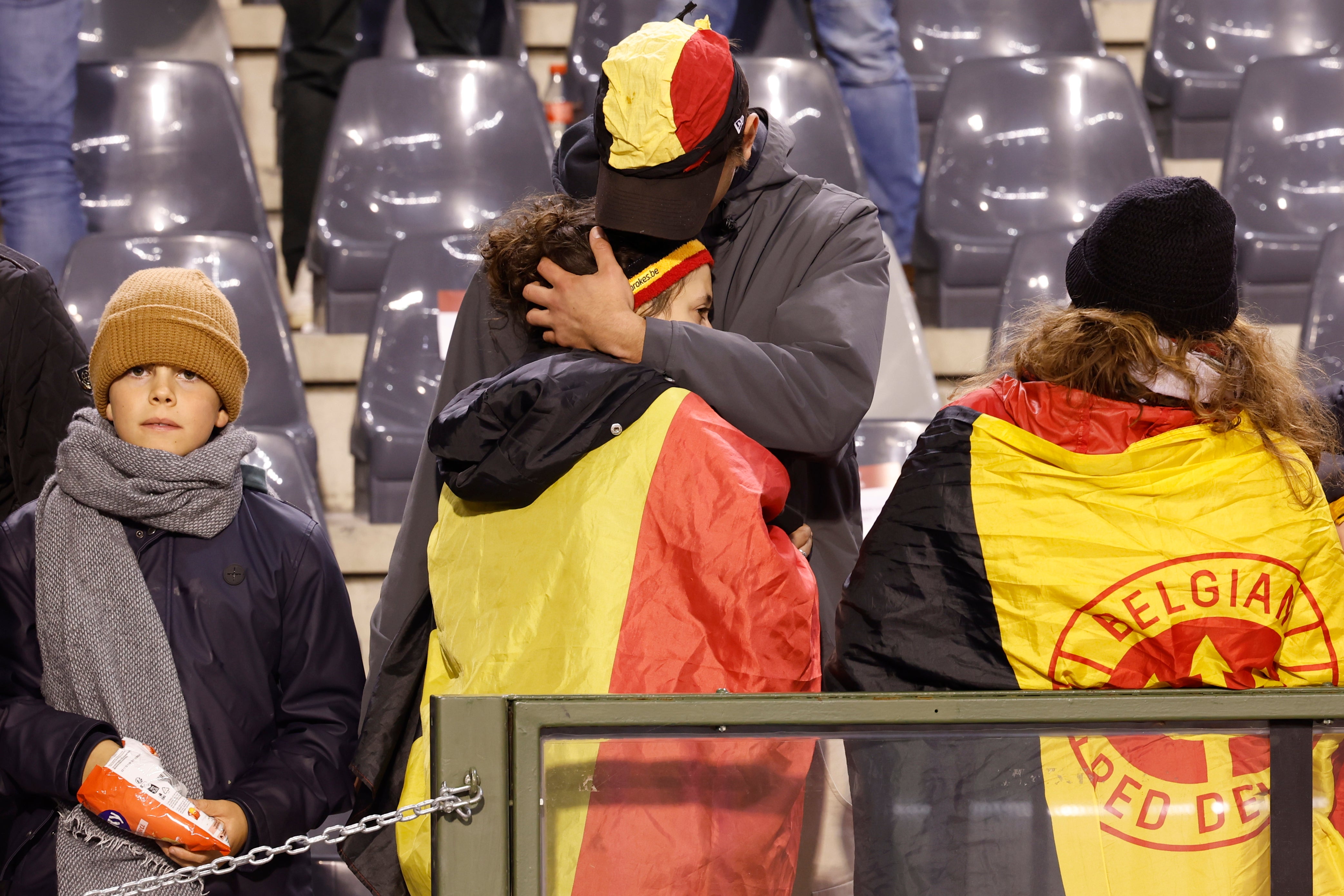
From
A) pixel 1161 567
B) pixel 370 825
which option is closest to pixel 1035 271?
pixel 1161 567

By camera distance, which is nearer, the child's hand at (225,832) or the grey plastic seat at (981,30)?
the child's hand at (225,832)

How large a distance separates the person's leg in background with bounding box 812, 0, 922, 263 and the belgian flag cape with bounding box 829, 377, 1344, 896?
2.49 meters

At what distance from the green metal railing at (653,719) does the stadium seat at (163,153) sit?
266cm

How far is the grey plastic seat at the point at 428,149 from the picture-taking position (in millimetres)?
3477

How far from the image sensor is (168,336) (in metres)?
1.66

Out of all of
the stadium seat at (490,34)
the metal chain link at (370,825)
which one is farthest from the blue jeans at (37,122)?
the metal chain link at (370,825)

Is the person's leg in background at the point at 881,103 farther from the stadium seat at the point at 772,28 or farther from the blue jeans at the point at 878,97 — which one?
the stadium seat at the point at 772,28

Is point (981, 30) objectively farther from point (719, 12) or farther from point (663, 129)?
point (663, 129)

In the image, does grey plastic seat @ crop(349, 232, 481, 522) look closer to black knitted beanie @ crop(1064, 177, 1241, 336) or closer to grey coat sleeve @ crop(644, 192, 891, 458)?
grey coat sleeve @ crop(644, 192, 891, 458)

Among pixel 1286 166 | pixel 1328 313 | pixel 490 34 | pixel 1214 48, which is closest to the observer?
pixel 1328 313

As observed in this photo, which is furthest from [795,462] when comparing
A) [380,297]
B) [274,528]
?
[380,297]

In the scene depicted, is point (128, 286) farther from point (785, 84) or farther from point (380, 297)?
point (785, 84)

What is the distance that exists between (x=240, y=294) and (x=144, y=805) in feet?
5.53

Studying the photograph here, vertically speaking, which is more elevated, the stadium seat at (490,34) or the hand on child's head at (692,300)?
the hand on child's head at (692,300)
